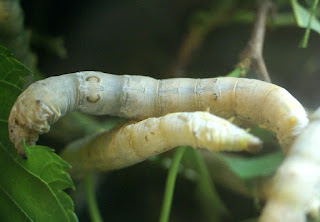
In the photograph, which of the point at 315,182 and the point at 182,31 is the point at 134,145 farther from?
the point at 182,31

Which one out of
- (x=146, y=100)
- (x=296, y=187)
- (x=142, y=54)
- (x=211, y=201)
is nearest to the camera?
(x=296, y=187)

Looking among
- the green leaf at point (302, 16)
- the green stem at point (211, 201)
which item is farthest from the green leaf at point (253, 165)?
the green leaf at point (302, 16)

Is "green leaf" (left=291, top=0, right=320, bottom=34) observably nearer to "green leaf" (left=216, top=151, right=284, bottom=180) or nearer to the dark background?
the dark background

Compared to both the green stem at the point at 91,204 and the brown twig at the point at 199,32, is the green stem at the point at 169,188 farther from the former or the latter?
the brown twig at the point at 199,32

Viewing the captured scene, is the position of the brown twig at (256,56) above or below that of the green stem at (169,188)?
above

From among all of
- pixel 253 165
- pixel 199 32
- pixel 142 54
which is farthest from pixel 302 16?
pixel 142 54

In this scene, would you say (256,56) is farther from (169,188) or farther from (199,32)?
(199,32)
